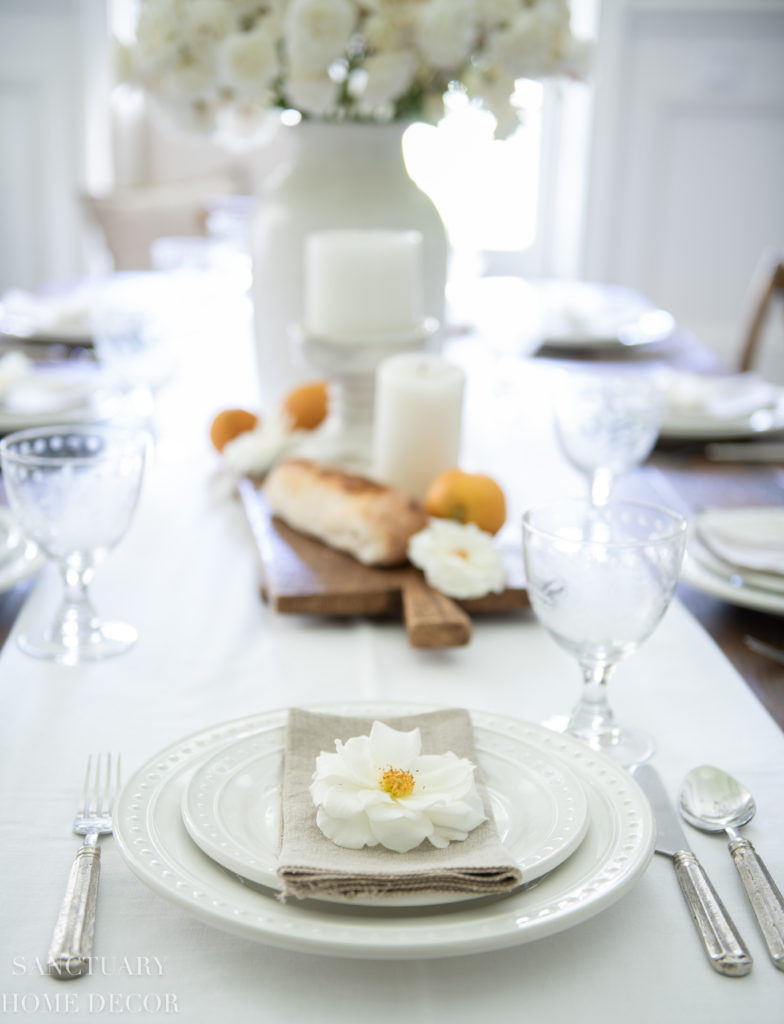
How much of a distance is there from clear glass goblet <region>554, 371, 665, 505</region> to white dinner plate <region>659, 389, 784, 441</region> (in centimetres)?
32

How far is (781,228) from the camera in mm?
4152

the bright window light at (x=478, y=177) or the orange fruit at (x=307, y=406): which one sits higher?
the bright window light at (x=478, y=177)

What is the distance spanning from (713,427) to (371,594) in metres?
0.70

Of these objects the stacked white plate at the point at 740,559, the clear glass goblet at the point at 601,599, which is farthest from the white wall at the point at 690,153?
the clear glass goblet at the point at 601,599

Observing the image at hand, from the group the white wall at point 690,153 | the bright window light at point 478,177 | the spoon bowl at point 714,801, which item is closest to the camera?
the spoon bowl at point 714,801

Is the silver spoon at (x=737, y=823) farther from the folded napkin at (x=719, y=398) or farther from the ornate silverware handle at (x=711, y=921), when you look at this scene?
the folded napkin at (x=719, y=398)

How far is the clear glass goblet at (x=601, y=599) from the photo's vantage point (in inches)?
26.0

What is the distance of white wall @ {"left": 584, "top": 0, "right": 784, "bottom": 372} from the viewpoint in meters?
3.82

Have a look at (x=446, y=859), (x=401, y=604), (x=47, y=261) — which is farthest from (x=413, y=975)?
(x=47, y=261)

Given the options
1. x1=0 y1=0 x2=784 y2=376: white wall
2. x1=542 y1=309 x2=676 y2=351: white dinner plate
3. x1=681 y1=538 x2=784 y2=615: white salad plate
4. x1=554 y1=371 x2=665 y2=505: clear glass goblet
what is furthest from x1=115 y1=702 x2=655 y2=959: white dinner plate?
x1=0 y1=0 x2=784 y2=376: white wall

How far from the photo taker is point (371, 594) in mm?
884

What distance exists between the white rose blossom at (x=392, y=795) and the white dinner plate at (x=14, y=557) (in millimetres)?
447

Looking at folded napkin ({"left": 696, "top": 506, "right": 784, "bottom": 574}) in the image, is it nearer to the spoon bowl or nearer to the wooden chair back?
the spoon bowl

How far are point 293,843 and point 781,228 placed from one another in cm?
418
